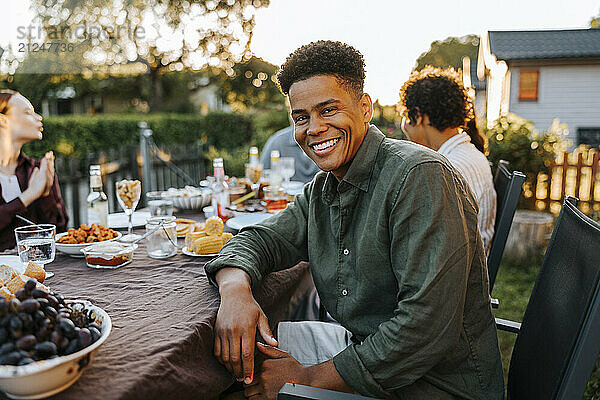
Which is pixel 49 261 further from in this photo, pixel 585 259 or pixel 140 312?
pixel 585 259

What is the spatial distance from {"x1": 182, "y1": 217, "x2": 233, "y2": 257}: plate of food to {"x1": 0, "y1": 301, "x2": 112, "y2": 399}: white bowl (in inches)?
38.4

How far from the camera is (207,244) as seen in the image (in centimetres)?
193

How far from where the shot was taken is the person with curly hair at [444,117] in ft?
8.19

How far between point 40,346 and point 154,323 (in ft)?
1.30

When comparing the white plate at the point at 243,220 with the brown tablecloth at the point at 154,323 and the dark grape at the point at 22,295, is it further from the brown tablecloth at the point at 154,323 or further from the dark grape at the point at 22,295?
the dark grape at the point at 22,295

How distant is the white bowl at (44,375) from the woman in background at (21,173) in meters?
1.83

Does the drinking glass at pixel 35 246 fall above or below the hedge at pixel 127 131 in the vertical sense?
below

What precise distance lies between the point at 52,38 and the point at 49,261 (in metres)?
14.5

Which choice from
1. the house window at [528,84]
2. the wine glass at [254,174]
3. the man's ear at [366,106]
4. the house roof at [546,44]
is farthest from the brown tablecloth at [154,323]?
the house window at [528,84]

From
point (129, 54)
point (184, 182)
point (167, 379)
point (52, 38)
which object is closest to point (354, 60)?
point (167, 379)

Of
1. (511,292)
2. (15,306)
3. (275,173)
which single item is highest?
(275,173)

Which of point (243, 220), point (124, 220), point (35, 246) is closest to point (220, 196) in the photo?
point (243, 220)

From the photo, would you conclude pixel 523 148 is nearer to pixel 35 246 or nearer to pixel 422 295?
pixel 422 295

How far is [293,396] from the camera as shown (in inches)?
45.1
